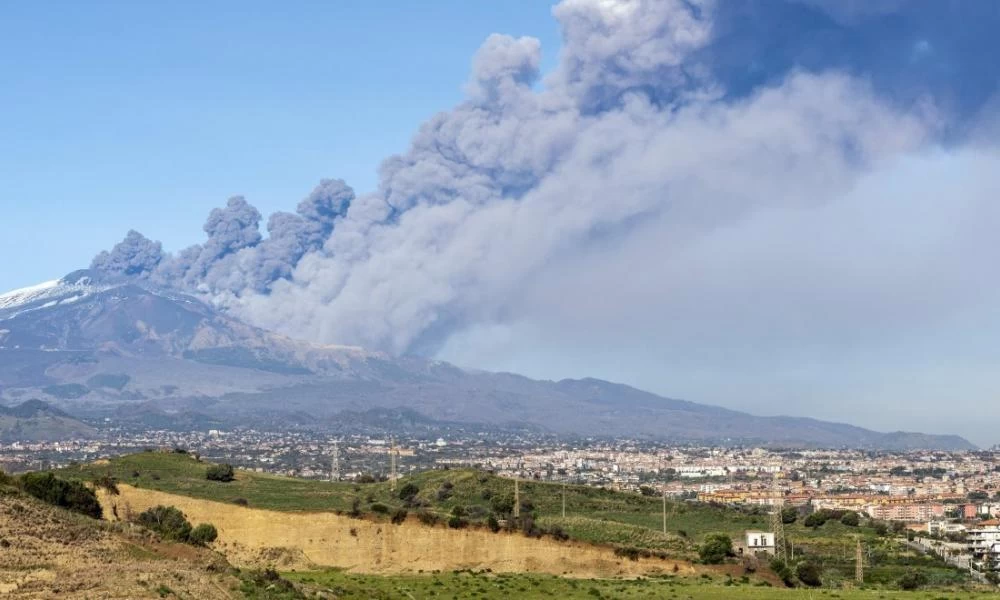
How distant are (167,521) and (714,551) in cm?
2218

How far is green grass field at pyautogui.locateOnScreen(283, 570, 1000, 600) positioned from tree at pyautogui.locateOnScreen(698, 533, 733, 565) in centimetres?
410

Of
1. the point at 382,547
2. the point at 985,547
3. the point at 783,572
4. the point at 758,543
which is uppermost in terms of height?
the point at 382,547

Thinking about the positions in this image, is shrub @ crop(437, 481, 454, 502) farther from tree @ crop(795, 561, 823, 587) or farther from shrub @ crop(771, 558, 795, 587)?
shrub @ crop(771, 558, 795, 587)

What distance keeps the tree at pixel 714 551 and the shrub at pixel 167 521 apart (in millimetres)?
20523

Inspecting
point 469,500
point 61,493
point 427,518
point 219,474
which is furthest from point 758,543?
point 61,493

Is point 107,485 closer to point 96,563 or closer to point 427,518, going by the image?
point 427,518

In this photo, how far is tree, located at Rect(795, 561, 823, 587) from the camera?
184 feet

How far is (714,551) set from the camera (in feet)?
185

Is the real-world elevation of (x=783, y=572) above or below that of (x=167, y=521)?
below

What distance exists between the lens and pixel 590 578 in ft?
173

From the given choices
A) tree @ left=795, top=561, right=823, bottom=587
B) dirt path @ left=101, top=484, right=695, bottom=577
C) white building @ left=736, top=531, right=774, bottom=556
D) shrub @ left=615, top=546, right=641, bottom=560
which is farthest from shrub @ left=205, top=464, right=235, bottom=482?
tree @ left=795, top=561, right=823, bottom=587

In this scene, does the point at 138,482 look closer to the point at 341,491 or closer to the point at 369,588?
the point at 341,491

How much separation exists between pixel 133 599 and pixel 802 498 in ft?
374

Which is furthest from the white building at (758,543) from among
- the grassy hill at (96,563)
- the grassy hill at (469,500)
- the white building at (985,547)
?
the grassy hill at (96,563)
